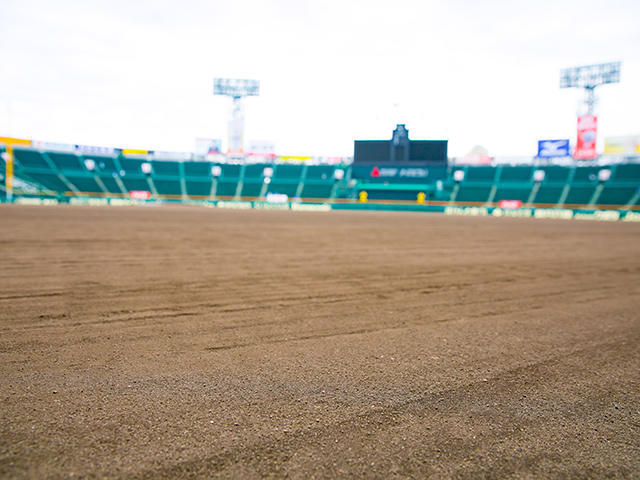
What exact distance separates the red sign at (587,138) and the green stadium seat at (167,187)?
162ft

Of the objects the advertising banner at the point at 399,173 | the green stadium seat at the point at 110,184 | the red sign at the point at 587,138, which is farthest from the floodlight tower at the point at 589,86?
the green stadium seat at the point at 110,184

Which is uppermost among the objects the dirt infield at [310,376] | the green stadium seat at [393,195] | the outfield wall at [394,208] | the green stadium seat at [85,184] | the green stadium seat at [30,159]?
the green stadium seat at [30,159]

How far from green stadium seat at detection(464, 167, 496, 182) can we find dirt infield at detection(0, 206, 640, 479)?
47.7 m

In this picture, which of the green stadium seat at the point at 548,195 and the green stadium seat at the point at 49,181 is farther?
the green stadium seat at the point at 548,195

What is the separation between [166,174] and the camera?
2041 inches

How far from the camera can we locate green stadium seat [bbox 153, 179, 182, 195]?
50031 mm

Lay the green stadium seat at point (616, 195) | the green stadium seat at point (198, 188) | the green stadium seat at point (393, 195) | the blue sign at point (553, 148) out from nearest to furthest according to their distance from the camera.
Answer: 1. the green stadium seat at point (616, 195)
2. the blue sign at point (553, 148)
3. the green stadium seat at point (393, 195)
4. the green stadium seat at point (198, 188)

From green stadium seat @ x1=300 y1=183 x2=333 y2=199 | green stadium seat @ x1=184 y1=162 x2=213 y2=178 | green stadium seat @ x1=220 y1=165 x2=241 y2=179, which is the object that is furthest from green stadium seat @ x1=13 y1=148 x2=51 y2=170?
green stadium seat @ x1=300 y1=183 x2=333 y2=199

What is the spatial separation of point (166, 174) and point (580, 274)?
52.0 metres

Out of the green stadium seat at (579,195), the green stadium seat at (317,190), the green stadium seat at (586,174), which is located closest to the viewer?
the green stadium seat at (579,195)

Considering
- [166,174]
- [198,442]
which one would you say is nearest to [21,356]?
[198,442]

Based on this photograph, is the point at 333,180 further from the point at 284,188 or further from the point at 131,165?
the point at 131,165

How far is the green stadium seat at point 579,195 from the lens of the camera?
144 feet

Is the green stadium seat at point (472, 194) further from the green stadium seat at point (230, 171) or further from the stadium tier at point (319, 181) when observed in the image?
the green stadium seat at point (230, 171)
